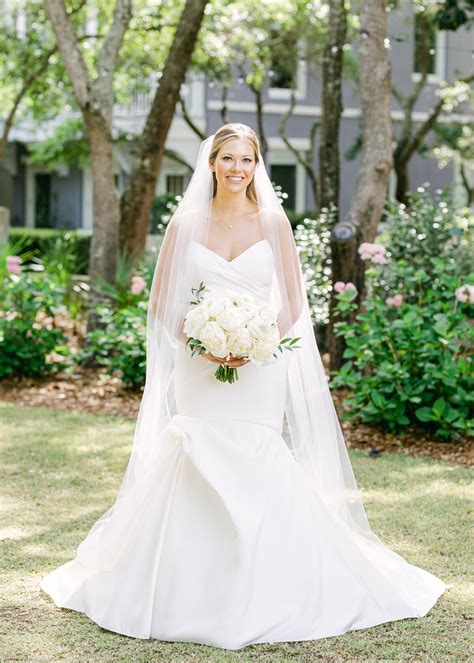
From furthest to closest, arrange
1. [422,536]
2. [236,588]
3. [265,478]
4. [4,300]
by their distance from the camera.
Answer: [4,300]
[422,536]
[265,478]
[236,588]

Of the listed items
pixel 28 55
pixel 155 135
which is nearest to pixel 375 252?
pixel 155 135

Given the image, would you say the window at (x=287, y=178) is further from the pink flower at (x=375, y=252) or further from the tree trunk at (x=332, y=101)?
the pink flower at (x=375, y=252)

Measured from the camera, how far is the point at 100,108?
11.0 meters

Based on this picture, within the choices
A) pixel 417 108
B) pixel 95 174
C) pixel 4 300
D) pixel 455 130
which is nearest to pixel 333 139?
pixel 95 174

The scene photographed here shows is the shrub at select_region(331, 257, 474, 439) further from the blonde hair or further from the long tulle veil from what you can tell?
the blonde hair

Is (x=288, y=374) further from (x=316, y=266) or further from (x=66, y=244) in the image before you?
(x=66, y=244)

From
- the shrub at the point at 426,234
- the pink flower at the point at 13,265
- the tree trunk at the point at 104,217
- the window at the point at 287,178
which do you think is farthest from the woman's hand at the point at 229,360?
the window at the point at 287,178

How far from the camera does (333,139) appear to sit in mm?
11438

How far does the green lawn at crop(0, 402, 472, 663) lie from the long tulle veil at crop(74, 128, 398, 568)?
0.45 m

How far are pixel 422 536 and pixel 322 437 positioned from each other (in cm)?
109

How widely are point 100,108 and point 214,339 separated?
24.1 ft

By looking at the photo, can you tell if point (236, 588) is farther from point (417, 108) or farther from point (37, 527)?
point (417, 108)

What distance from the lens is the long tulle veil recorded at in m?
4.71

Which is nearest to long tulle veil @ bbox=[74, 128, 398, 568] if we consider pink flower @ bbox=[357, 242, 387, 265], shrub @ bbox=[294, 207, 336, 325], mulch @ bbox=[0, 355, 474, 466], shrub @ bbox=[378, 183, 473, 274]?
mulch @ bbox=[0, 355, 474, 466]
